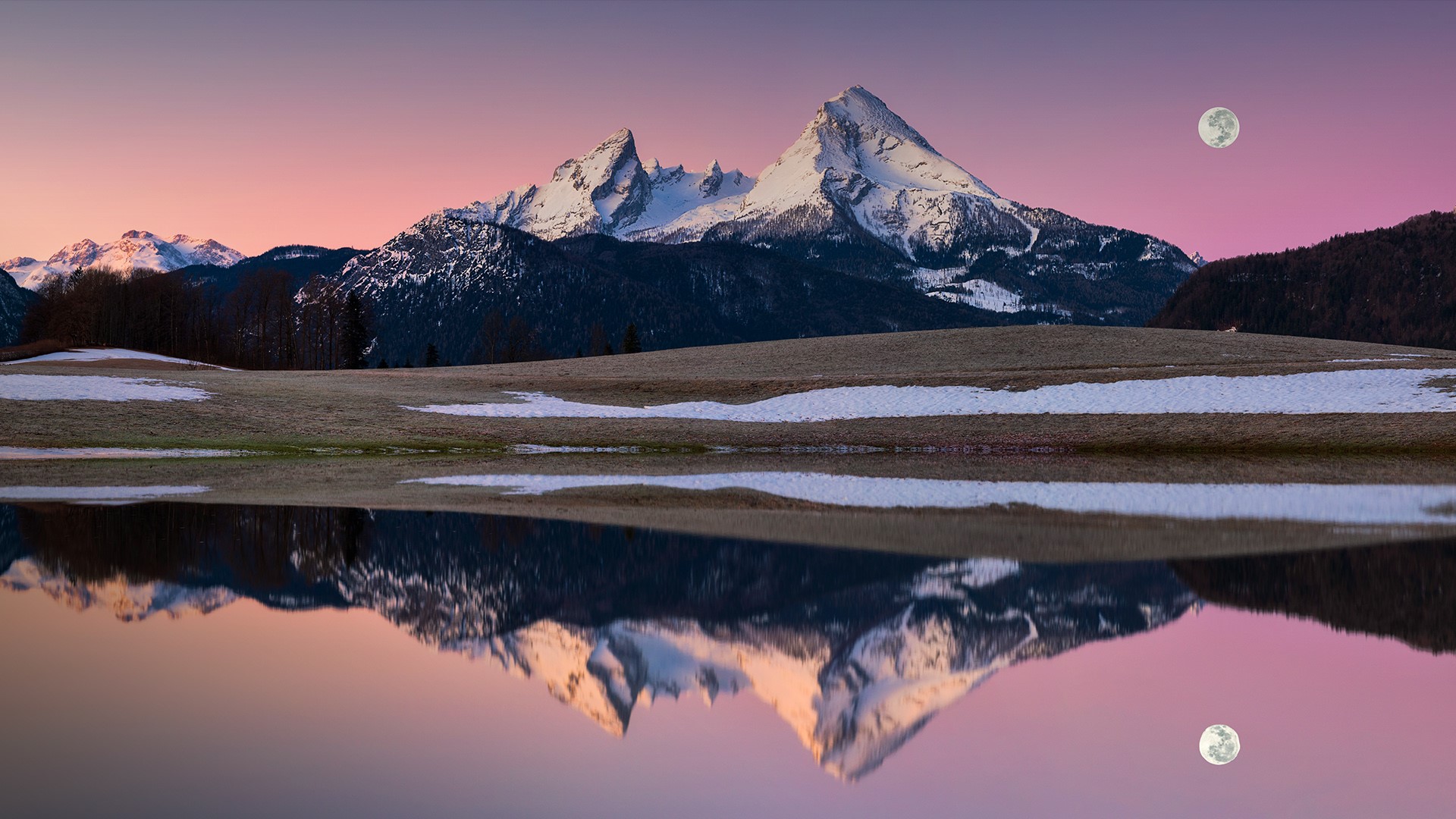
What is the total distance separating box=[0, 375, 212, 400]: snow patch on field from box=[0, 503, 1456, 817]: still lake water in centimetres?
3398

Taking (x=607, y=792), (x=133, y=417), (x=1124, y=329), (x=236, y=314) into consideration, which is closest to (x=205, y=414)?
Result: (x=133, y=417)

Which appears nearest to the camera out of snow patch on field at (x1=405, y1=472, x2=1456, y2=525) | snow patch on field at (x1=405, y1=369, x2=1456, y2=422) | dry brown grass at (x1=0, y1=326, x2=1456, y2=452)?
snow patch on field at (x1=405, y1=472, x2=1456, y2=525)

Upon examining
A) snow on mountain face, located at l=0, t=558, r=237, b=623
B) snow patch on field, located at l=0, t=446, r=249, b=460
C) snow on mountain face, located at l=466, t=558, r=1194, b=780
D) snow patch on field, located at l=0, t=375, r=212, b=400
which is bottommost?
snow patch on field, located at l=0, t=446, r=249, b=460

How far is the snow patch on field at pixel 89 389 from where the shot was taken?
44812mm

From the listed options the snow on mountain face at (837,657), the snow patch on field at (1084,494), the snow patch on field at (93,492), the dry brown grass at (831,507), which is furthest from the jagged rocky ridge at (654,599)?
the snow patch on field at (1084,494)

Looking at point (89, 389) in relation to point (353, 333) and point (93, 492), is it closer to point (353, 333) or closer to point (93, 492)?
point (93, 492)

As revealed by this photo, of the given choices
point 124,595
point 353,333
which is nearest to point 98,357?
point 353,333

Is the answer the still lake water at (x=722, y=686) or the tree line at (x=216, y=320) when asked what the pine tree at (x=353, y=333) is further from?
the still lake water at (x=722, y=686)

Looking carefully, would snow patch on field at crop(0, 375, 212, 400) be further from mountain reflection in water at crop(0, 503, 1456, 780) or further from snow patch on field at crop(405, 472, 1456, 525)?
mountain reflection in water at crop(0, 503, 1456, 780)

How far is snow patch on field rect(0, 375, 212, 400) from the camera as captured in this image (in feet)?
147

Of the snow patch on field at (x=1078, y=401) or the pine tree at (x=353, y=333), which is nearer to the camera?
the snow patch on field at (x=1078, y=401)

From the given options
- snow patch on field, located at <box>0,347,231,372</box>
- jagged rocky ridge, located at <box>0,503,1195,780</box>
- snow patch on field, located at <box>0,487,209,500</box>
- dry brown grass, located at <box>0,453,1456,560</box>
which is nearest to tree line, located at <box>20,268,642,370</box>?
snow patch on field, located at <box>0,347,231,372</box>

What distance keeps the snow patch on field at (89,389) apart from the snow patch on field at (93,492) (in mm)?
20880

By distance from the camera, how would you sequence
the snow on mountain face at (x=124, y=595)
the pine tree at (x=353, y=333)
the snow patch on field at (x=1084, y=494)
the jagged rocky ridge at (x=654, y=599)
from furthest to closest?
the pine tree at (x=353, y=333)
the snow patch on field at (x=1084, y=494)
the snow on mountain face at (x=124, y=595)
the jagged rocky ridge at (x=654, y=599)
